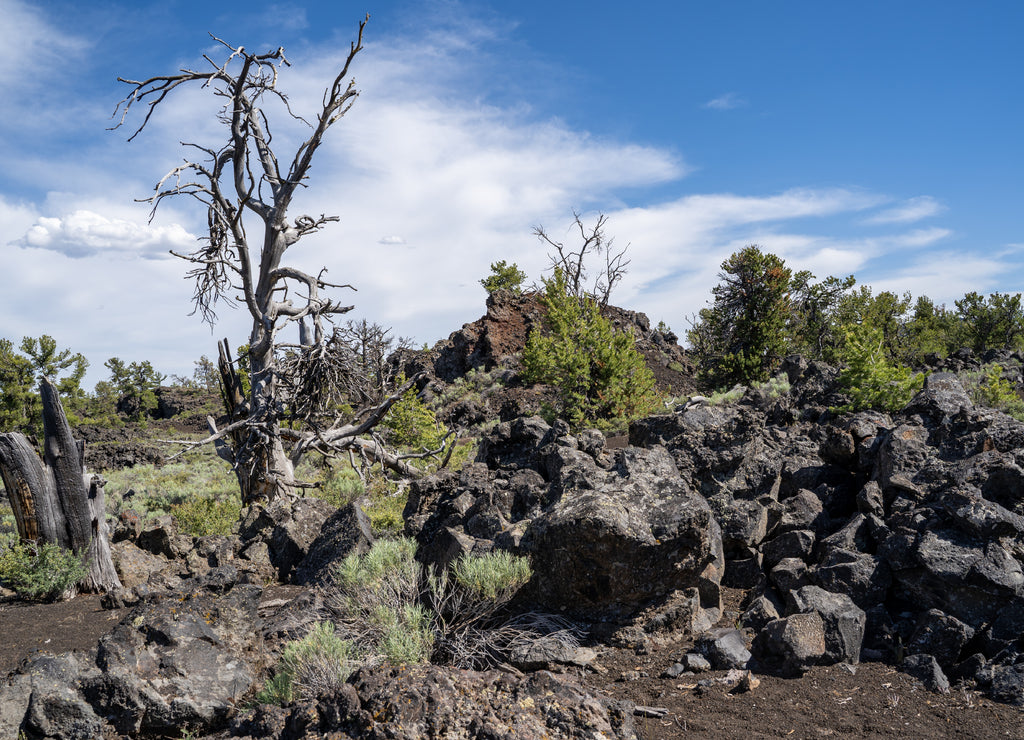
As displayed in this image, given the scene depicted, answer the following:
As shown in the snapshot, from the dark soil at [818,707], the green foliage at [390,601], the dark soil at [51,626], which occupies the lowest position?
the dark soil at [818,707]

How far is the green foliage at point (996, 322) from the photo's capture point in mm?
31188

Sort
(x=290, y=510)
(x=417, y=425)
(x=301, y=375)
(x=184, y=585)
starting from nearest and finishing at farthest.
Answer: (x=184, y=585) → (x=290, y=510) → (x=301, y=375) → (x=417, y=425)

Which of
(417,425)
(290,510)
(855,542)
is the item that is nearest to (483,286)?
(417,425)

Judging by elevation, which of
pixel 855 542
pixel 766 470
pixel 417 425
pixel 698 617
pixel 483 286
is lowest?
pixel 698 617

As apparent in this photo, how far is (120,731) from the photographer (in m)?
4.37

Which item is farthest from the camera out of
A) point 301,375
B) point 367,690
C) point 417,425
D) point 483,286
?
point 483,286

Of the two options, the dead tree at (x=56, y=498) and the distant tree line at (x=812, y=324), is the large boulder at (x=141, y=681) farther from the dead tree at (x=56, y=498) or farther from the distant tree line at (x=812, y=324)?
the distant tree line at (x=812, y=324)

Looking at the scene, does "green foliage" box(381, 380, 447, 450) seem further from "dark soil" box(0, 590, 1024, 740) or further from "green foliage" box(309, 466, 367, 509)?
"dark soil" box(0, 590, 1024, 740)

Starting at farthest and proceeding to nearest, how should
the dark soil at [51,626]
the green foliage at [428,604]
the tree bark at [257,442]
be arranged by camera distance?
the tree bark at [257,442]
the dark soil at [51,626]
the green foliage at [428,604]

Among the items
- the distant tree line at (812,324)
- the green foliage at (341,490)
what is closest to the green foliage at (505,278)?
the distant tree line at (812,324)

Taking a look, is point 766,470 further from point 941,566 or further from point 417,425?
point 417,425

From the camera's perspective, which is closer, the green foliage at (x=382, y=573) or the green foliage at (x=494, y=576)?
the green foliage at (x=494, y=576)

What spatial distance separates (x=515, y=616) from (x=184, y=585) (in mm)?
4051

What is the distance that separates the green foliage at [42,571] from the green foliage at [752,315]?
63.0ft
